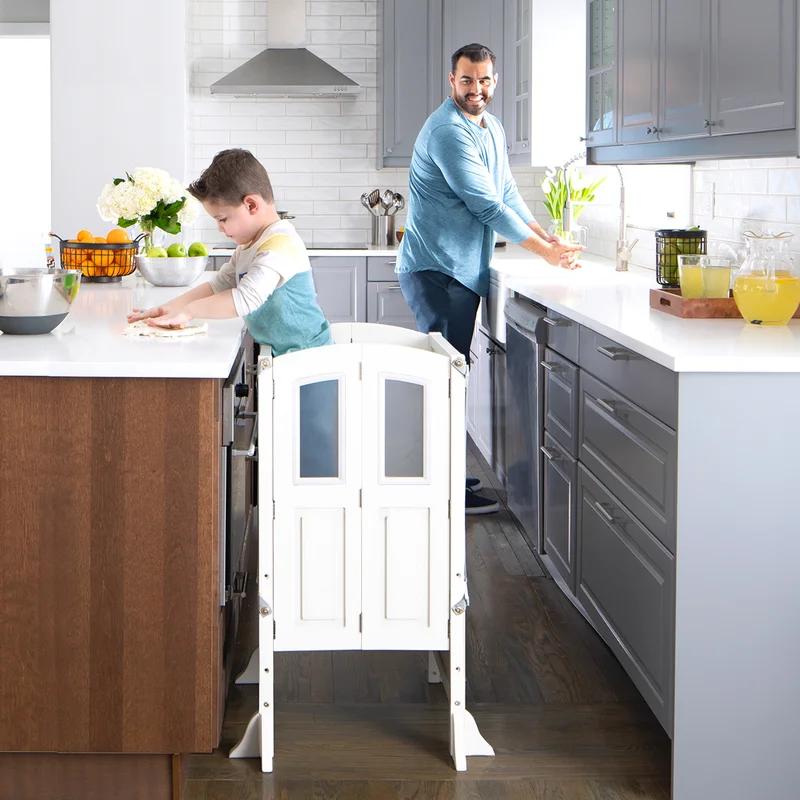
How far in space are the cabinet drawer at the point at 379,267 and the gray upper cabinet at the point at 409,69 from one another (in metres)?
0.60

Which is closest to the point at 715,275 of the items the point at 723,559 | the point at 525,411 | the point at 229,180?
the point at 723,559

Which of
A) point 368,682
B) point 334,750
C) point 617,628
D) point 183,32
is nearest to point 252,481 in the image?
point 368,682

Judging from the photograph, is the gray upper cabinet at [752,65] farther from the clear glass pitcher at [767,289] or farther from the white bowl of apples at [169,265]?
the white bowl of apples at [169,265]

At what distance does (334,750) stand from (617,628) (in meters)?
0.74

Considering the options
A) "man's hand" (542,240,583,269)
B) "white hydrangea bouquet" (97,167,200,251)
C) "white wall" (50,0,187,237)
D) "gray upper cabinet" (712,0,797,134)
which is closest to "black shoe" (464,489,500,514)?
"man's hand" (542,240,583,269)

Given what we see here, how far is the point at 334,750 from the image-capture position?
265 centimetres

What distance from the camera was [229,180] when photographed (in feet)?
8.89

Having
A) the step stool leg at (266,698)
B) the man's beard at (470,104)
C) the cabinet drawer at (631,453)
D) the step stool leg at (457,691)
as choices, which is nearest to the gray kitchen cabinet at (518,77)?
the man's beard at (470,104)

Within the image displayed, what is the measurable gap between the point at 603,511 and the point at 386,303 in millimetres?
3300

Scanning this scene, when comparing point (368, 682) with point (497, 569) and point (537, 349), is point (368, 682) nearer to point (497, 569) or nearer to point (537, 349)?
point (497, 569)

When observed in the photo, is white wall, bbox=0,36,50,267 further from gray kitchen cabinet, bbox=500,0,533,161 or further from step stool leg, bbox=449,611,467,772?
step stool leg, bbox=449,611,467,772

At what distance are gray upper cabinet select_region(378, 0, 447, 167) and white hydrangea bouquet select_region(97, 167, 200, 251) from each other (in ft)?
8.68

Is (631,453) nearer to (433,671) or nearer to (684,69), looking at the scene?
(433,671)

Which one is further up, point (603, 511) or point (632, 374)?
point (632, 374)
